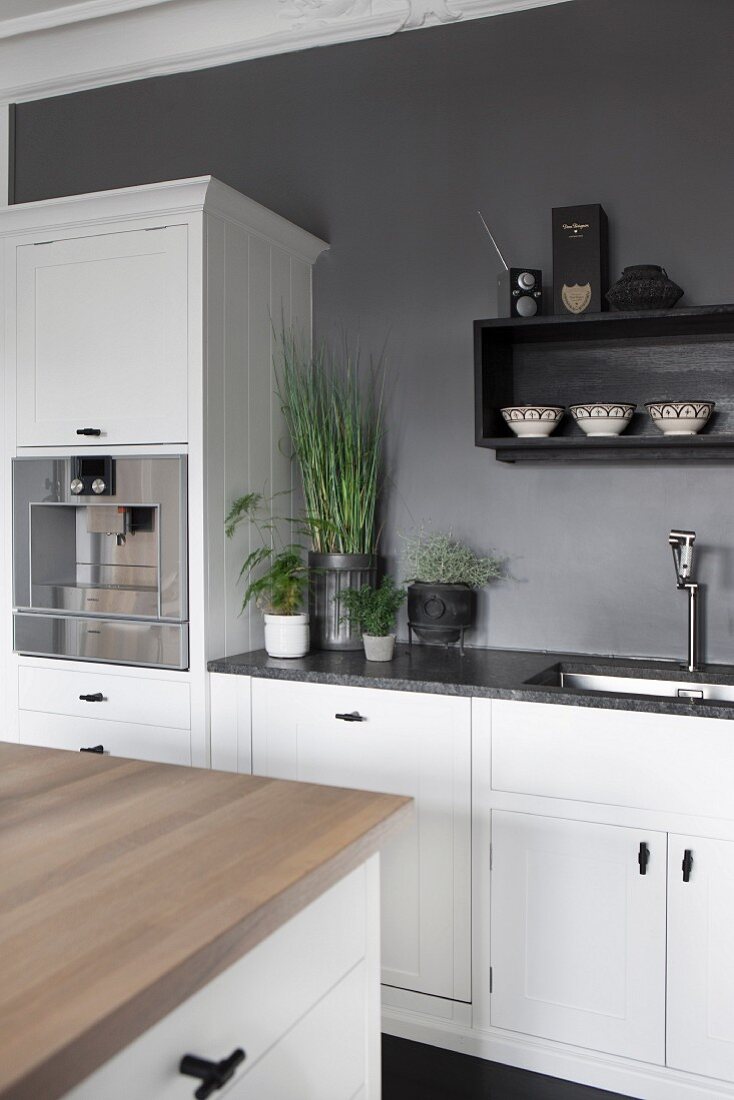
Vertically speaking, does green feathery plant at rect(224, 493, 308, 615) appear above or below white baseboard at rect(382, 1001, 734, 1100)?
above

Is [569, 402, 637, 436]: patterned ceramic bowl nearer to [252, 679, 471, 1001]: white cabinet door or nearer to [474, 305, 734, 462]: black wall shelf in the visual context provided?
[474, 305, 734, 462]: black wall shelf

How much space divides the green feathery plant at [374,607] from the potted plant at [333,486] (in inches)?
3.9

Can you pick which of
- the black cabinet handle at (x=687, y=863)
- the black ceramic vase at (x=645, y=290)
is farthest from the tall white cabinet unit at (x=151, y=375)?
the black cabinet handle at (x=687, y=863)

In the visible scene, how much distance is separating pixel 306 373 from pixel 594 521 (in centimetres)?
104

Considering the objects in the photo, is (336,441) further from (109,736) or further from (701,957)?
(701,957)

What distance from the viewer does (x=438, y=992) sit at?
249 cm

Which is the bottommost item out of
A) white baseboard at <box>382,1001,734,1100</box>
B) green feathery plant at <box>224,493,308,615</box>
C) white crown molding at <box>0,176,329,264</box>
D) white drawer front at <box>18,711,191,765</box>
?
white baseboard at <box>382,1001,734,1100</box>

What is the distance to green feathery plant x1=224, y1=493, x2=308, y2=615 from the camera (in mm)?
2861

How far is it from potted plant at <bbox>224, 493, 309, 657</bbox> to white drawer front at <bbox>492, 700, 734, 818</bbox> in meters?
0.69

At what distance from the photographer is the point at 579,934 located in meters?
2.30

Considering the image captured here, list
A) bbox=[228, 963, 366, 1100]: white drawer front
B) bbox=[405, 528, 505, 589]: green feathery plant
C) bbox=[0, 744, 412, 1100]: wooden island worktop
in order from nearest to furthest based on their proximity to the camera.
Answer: bbox=[0, 744, 412, 1100]: wooden island worktop
bbox=[228, 963, 366, 1100]: white drawer front
bbox=[405, 528, 505, 589]: green feathery plant

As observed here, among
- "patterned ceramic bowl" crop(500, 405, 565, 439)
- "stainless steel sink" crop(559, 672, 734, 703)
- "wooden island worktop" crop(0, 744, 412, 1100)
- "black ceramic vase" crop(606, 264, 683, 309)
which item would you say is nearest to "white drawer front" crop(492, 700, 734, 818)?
"stainless steel sink" crop(559, 672, 734, 703)

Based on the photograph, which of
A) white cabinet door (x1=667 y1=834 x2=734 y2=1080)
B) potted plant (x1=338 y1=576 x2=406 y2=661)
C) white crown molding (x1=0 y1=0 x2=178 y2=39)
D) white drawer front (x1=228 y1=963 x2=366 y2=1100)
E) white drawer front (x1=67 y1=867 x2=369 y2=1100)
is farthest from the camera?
white crown molding (x1=0 y1=0 x2=178 y2=39)

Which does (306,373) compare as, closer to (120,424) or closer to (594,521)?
(120,424)
